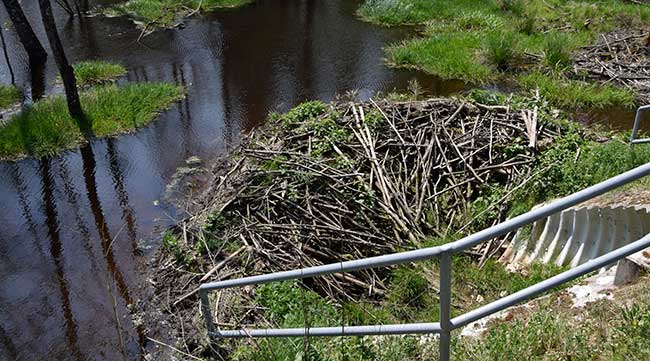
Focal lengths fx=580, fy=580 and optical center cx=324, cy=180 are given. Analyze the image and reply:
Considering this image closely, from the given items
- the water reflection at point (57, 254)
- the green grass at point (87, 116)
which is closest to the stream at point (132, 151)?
the water reflection at point (57, 254)

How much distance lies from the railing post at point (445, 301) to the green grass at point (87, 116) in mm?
9295

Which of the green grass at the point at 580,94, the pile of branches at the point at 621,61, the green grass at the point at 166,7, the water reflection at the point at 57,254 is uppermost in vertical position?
the green grass at the point at 166,7

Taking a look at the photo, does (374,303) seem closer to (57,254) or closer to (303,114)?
(303,114)

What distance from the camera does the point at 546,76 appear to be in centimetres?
1311

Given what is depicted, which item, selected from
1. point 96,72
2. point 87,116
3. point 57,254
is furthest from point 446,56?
point 57,254

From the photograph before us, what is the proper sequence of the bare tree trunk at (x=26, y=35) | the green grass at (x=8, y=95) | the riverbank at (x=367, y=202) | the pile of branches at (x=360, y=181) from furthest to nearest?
the bare tree trunk at (x=26, y=35) → the green grass at (x=8, y=95) → the pile of branches at (x=360, y=181) → the riverbank at (x=367, y=202)

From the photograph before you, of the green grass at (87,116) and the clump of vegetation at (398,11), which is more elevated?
the clump of vegetation at (398,11)

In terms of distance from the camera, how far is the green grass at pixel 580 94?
472 inches

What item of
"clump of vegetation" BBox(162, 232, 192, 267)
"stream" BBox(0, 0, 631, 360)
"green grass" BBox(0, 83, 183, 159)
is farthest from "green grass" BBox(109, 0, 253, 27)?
"clump of vegetation" BBox(162, 232, 192, 267)

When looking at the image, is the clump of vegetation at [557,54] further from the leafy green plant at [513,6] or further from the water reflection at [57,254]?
the water reflection at [57,254]

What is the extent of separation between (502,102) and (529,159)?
193cm

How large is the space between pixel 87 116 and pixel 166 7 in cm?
995

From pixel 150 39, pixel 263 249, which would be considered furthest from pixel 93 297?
pixel 150 39

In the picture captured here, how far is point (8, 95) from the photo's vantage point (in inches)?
506
